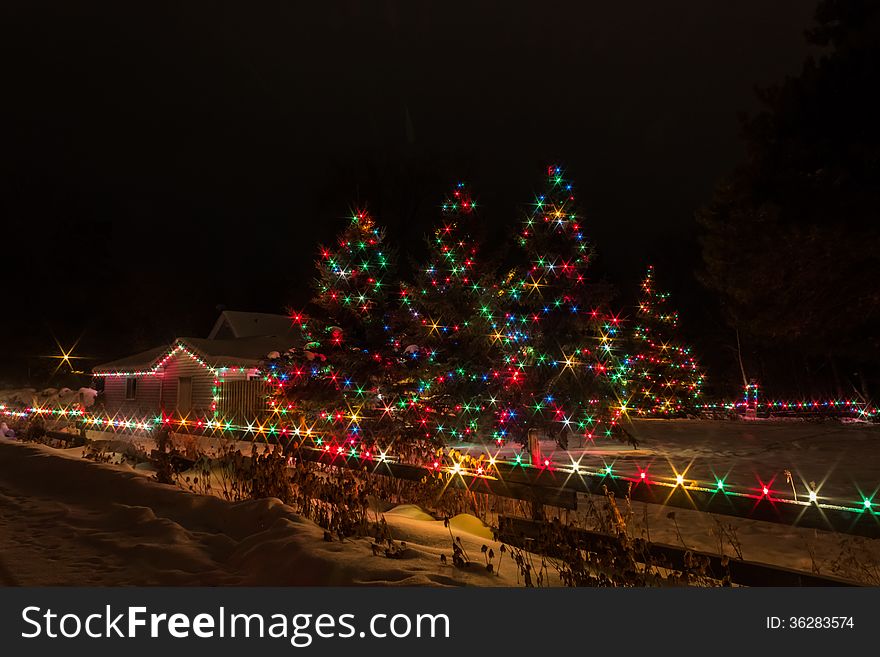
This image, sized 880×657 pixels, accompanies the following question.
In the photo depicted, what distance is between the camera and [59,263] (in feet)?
148

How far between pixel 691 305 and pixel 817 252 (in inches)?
1259

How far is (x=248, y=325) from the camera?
34281mm

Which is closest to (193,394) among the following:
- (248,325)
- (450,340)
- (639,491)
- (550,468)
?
(248,325)

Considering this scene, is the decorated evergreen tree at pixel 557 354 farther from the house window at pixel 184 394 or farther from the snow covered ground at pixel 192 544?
the house window at pixel 184 394

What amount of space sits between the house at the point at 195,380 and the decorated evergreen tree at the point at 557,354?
10429 mm

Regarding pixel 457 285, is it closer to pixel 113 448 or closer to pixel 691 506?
pixel 691 506

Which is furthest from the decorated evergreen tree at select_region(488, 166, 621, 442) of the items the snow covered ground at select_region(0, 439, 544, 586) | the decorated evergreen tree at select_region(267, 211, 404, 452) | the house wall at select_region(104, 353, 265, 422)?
the house wall at select_region(104, 353, 265, 422)

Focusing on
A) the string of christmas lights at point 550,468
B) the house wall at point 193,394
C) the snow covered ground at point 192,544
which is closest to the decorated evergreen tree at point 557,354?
the string of christmas lights at point 550,468

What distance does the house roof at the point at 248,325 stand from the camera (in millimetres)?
33844

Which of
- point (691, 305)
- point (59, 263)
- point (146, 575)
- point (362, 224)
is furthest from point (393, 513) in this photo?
point (59, 263)

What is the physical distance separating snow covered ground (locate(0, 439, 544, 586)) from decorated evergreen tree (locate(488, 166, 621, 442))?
14.3 ft

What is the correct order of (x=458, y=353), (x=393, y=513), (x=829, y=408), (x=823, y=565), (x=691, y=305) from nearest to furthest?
1. (x=823, y=565)
2. (x=393, y=513)
3. (x=458, y=353)
4. (x=829, y=408)
5. (x=691, y=305)

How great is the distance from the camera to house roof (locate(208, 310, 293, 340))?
33.8 m

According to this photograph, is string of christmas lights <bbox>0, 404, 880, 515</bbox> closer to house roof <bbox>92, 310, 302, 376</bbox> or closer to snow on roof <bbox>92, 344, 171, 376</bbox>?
house roof <bbox>92, 310, 302, 376</bbox>
